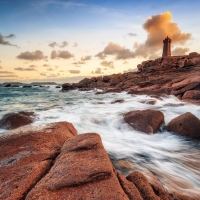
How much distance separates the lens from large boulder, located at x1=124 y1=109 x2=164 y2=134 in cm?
634

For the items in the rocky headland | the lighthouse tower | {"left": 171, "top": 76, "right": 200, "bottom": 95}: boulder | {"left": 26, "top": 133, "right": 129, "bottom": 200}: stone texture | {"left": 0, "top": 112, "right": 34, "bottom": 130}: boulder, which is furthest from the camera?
the lighthouse tower

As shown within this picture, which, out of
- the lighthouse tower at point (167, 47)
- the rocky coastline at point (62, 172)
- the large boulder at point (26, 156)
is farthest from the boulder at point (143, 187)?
the lighthouse tower at point (167, 47)

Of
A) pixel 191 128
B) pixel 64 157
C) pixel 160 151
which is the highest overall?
pixel 64 157

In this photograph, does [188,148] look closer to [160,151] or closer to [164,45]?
[160,151]

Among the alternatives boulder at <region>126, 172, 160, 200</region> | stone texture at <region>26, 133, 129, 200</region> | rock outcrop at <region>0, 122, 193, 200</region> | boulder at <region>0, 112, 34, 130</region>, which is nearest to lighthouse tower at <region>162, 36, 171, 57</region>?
boulder at <region>0, 112, 34, 130</region>

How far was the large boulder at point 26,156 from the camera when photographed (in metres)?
2.14

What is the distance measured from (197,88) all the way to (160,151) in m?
11.6

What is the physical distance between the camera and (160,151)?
200 inches

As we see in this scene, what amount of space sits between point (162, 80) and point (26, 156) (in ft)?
74.4

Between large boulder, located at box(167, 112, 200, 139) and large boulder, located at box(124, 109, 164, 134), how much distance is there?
584 mm

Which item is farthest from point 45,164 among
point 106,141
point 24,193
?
point 106,141

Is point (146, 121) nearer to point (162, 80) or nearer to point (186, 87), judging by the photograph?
point (186, 87)

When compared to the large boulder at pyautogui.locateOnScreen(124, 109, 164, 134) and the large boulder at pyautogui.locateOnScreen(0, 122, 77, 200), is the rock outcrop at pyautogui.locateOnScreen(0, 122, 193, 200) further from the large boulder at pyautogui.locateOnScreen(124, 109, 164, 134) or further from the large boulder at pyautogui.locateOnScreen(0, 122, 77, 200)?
the large boulder at pyautogui.locateOnScreen(124, 109, 164, 134)

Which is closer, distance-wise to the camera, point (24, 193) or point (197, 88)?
point (24, 193)
